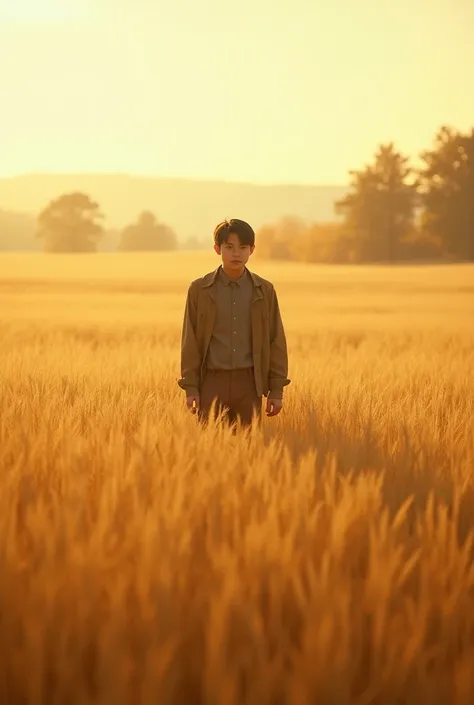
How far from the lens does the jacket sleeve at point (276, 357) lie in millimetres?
3650

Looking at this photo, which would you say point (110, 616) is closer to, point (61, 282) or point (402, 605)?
point (402, 605)

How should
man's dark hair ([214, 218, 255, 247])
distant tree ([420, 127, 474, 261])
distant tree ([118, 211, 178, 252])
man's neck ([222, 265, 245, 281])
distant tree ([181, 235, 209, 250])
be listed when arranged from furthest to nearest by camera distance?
distant tree ([181, 235, 209, 250]), distant tree ([118, 211, 178, 252]), distant tree ([420, 127, 474, 261]), man's neck ([222, 265, 245, 281]), man's dark hair ([214, 218, 255, 247])

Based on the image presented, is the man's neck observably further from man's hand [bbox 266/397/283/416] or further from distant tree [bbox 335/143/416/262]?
distant tree [bbox 335/143/416/262]

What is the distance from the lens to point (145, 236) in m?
54.9

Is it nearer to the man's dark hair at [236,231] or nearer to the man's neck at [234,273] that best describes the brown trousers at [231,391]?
the man's neck at [234,273]

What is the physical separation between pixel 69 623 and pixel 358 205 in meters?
32.7

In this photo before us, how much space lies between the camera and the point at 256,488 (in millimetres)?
2293

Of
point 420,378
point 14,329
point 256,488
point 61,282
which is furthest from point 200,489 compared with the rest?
point 61,282

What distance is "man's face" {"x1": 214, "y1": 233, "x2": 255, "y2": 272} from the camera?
3414 millimetres

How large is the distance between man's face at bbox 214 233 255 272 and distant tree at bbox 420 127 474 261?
3036 centimetres

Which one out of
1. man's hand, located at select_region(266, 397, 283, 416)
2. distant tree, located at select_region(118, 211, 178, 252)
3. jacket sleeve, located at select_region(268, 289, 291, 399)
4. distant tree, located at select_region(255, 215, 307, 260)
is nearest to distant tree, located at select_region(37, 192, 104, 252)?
distant tree, located at select_region(118, 211, 178, 252)

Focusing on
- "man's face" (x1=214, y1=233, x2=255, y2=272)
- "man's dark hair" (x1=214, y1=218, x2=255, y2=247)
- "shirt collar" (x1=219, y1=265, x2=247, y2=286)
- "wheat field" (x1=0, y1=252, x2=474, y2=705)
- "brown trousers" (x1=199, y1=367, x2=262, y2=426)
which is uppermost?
"man's dark hair" (x1=214, y1=218, x2=255, y2=247)

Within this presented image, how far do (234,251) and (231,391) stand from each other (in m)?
0.58

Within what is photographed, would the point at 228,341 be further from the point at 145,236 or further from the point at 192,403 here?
the point at 145,236
